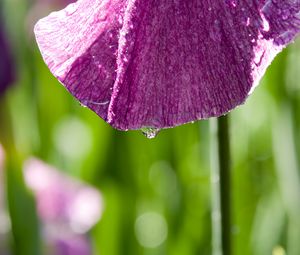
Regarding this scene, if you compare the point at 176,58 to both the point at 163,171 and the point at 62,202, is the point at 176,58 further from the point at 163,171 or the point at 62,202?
the point at 163,171

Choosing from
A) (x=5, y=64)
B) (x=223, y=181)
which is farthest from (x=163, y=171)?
(x=223, y=181)

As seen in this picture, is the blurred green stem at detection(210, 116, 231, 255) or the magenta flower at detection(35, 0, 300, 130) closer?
the magenta flower at detection(35, 0, 300, 130)

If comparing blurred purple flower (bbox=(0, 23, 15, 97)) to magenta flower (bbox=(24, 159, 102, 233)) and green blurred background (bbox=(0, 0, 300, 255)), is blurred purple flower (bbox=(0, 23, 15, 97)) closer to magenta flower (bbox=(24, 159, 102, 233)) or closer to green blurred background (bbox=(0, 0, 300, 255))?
green blurred background (bbox=(0, 0, 300, 255))

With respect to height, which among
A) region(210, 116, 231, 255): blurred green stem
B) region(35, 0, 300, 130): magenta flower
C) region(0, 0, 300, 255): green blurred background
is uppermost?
region(35, 0, 300, 130): magenta flower

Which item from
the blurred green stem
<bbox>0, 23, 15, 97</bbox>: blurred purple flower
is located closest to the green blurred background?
<bbox>0, 23, 15, 97</bbox>: blurred purple flower

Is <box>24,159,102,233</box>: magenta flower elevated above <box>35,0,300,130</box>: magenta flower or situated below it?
below

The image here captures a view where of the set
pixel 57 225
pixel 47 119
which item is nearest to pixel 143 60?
pixel 57 225

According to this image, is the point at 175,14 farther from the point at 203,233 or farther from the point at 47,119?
the point at 47,119

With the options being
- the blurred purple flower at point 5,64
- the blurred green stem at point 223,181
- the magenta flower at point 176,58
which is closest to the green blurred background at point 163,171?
the blurred purple flower at point 5,64

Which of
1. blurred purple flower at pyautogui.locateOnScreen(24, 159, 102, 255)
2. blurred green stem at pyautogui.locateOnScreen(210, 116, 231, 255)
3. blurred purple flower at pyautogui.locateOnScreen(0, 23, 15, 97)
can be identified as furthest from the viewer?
blurred purple flower at pyautogui.locateOnScreen(24, 159, 102, 255)
